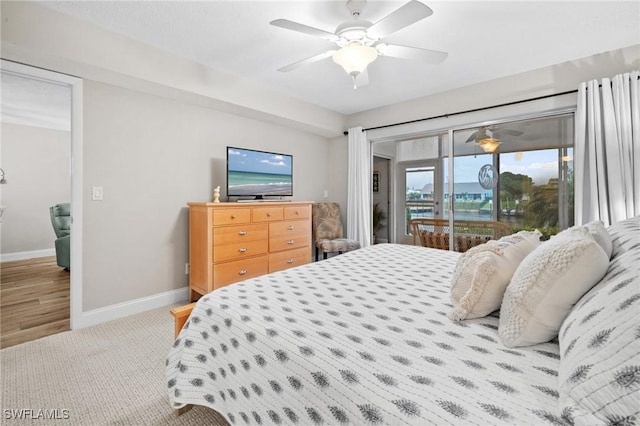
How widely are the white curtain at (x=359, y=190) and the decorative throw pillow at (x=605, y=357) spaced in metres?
3.68

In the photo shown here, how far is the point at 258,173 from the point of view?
3.66m

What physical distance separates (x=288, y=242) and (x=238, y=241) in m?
0.74

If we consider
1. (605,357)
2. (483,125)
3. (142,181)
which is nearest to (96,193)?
(142,181)

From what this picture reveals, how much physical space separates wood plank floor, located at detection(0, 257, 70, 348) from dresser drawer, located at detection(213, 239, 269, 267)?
1370mm

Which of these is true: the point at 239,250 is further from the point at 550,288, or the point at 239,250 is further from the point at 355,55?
the point at 550,288

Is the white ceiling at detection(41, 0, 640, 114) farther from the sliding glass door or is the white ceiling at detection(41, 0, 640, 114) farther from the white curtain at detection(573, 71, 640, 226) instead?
the sliding glass door

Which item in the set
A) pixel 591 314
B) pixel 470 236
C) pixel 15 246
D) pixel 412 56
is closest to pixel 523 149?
pixel 470 236

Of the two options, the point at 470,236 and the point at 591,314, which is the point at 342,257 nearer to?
A: the point at 591,314

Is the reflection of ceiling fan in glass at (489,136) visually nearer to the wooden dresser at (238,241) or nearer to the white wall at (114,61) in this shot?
the wooden dresser at (238,241)

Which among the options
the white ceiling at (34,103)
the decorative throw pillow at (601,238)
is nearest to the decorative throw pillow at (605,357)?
the decorative throw pillow at (601,238)

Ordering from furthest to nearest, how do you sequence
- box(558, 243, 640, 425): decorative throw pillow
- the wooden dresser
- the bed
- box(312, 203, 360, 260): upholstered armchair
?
box(312, 203, 360, 260): upholstered armchair → the wooden dresser → the bed → box(558, 243, 640, 425): decorative throw pillow

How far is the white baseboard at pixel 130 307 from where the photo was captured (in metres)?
2.58

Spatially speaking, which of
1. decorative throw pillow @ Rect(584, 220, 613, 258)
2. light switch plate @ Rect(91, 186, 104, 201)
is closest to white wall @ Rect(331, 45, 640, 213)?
decorative throw pillow @ Rect(584, 220, 613, 258)

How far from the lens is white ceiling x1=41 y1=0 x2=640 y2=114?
2.10 m
